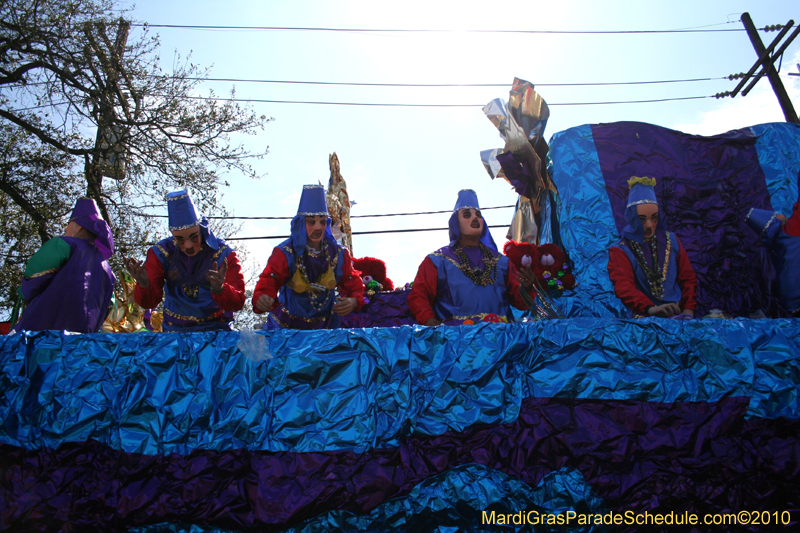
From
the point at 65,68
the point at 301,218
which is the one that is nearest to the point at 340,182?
the point at 301,218

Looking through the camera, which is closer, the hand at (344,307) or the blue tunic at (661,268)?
the hand at (344,307)

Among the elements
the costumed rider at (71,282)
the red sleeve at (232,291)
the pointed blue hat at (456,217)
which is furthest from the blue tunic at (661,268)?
the costumed rider at (71,282)

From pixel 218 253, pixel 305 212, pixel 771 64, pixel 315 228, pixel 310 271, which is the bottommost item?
pixel 310 271

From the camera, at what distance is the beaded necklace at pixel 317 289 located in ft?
11.2

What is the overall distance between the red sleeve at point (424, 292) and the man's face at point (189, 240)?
1391 millimetres

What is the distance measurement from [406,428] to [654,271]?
8.10 ft

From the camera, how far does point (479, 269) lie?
11.3ft

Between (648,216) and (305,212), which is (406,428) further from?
(648,216)

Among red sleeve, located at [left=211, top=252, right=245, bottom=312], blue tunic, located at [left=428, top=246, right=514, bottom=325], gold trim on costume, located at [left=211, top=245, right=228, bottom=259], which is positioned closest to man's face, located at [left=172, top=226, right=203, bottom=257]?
gold trim on costume, located at [left=211, top=245, right=228, bottom=259]

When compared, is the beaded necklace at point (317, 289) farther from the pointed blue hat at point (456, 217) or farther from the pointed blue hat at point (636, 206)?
the pointed blue hat at point (636, 206)

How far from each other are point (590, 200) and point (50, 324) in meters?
4.43

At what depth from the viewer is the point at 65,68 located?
8.34 m

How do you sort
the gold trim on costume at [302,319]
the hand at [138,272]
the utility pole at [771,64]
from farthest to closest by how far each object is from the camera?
the utility pole at [771,64] → the gold trim on costume at [302,319] → the hand at [138,272]

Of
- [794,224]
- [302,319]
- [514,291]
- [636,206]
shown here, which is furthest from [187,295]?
[794,224]
